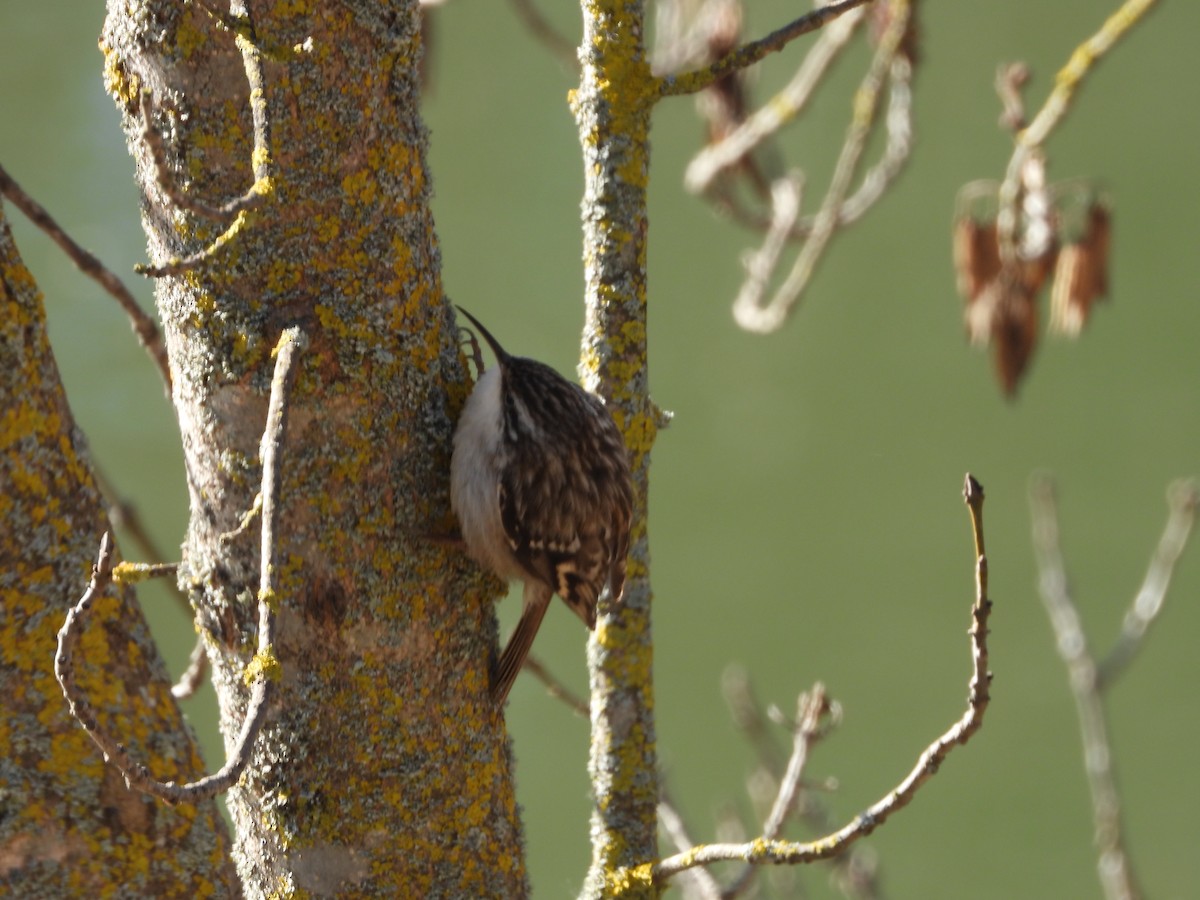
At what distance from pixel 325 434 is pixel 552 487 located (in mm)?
884

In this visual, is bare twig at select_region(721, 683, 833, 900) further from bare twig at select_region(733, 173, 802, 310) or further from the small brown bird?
bare twig at select_region(733, 173, 802, 310)

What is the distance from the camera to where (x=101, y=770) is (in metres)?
2.12

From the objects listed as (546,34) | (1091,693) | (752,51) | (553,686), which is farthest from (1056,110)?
(553,686)

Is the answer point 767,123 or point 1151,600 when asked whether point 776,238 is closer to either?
point 767,123

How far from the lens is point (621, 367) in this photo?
240cm

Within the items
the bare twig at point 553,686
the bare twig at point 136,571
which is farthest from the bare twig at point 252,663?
the bare twig at point 553,686

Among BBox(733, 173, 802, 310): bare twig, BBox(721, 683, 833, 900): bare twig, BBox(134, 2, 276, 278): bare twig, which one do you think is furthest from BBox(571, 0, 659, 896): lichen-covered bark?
BBox(733, 173, 802, 310): bare twig

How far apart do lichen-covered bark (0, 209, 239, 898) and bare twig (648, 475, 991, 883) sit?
2.51 feet

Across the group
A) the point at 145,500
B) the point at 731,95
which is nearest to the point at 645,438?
the point at 731,95

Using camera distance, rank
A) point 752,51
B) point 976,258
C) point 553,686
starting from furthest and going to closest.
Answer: point 976,258 → point 553,686 → point 752,51

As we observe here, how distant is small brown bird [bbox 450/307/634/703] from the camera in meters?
2.64

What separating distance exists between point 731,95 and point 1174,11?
6.54 m

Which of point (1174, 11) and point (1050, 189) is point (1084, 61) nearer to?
point (1050, 189)

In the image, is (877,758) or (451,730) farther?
(877,758)
